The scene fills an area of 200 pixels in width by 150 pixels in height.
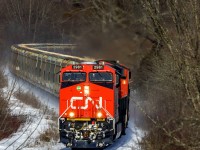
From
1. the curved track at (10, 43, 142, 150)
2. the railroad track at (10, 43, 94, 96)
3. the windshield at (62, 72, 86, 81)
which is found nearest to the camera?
the windshield at (62, 72, 86, 81)

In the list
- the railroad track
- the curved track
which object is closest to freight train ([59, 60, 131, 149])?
the curved track

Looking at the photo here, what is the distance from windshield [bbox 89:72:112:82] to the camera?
16.8 meters

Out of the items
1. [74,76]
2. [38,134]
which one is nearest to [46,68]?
[38,134]

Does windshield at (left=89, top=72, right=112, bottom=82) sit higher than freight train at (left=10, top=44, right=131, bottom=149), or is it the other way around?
windshield at (left=89, top=72, right=112, bottom=82)

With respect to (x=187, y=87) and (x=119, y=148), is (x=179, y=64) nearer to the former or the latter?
(x=187, y=87)

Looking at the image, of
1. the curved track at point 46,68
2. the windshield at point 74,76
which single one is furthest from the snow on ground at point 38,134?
the windshield at point 74,76

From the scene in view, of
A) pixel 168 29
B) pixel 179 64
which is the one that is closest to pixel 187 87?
pixel 179 64

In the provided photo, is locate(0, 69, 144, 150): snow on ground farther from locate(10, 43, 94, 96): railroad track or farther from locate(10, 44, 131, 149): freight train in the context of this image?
locate(10, 43, 94, 96): railroad track

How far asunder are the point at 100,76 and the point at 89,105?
118 centimetres

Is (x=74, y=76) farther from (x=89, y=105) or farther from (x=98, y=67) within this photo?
(x=89, y=105)

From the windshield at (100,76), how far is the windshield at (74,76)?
0.31 metres

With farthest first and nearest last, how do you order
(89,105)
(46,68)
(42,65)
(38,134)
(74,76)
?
(42,65)
(46,68)
(38,134)
(74,76)
(89,105)

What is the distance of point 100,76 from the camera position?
16906 mm

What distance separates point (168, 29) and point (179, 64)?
19.3 inches
